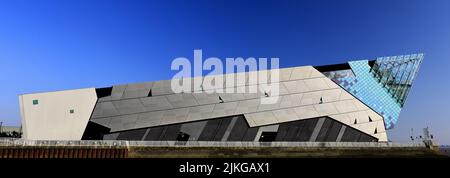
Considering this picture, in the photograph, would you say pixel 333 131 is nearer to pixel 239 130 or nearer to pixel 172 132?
pixel 239 130

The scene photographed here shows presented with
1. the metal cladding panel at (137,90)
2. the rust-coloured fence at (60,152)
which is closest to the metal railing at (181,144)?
the rust-coloured fence at (60,152)

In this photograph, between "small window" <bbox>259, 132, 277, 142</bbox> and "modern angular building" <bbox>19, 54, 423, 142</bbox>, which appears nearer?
"modern angular building" <bbox>19, 54, 423, 142</bbox>

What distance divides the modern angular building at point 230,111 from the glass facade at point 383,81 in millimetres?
175

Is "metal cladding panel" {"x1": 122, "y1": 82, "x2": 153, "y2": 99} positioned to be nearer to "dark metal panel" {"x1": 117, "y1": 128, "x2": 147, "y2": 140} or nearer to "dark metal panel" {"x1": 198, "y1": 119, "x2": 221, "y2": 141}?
"dark metal panel" {"x1": 117, "y1": 128, "x2": 147, "y2": 140}

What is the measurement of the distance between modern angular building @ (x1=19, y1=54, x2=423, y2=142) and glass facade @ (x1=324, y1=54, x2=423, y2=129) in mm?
175

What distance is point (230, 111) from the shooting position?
55.1 metres

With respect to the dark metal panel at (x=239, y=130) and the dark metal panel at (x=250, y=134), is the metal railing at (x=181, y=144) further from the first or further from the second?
the dark metal panel at (x=239, y=130)

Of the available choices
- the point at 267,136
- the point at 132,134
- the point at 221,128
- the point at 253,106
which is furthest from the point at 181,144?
the point at 267,136

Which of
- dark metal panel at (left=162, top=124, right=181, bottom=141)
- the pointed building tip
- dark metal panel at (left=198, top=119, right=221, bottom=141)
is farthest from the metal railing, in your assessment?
the pointed building tip

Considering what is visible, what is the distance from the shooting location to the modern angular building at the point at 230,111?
52062 millimetres

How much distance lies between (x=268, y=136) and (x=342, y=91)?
587 inches

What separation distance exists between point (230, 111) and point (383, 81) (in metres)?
28.6

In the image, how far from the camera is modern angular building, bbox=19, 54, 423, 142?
52.1m
